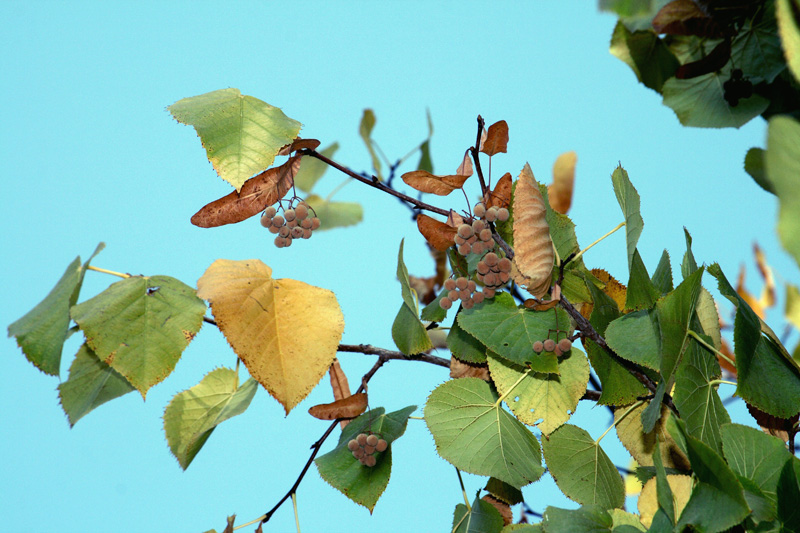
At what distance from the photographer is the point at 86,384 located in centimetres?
60

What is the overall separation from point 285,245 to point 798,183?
36cm

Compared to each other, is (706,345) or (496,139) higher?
(496,139)

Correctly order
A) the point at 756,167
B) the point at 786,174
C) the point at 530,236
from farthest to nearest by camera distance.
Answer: the point at 756,167 → the point at 530,236 → the point at 786,174

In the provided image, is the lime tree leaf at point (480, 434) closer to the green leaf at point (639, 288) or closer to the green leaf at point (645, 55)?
the green leaf at point (639, 288)

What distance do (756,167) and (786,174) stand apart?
0.45 meters

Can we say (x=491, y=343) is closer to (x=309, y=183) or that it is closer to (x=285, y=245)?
(x=285, y=245)

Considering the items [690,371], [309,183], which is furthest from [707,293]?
[309,183]

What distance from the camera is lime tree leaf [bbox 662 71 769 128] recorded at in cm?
76

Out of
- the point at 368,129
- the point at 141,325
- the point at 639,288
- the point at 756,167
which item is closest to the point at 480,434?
the point at 639,288

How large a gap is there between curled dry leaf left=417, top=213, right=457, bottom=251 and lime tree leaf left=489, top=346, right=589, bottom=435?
4.5 inches

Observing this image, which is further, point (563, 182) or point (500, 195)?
point (563, 182)

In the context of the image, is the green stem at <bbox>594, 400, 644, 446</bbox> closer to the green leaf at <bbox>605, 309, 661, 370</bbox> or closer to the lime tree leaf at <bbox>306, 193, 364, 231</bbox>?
the green leaf at <bbox>605, 309, 661, 370</bbox>

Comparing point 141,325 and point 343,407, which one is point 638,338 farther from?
point 141,325

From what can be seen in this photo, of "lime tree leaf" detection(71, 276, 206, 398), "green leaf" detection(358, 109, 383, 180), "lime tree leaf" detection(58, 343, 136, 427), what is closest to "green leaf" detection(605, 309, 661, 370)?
"lime tree leaf" detection(71, 276, 206, 398)
